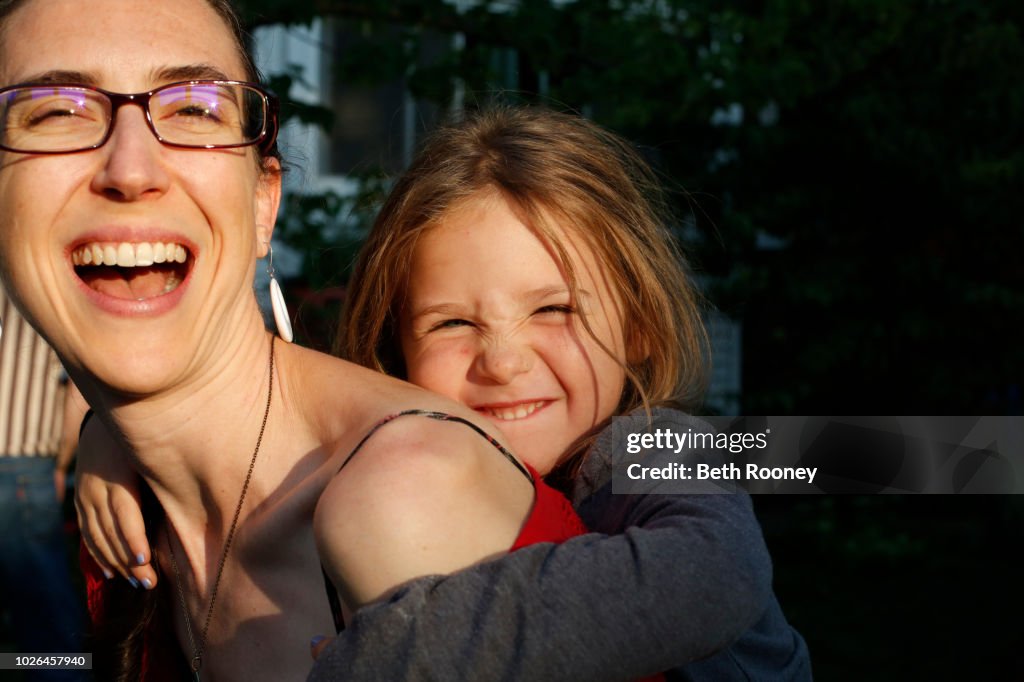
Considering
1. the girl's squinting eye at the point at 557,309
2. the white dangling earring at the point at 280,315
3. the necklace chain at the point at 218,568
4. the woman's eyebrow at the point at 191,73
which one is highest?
the woman's eyebrow at the point at 191,73

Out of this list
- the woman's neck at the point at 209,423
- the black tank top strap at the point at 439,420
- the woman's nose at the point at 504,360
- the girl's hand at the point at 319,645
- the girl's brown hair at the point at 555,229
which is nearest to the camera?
the girl's hand at the point at 319,645

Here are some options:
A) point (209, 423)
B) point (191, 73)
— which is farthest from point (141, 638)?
point (191, 73)

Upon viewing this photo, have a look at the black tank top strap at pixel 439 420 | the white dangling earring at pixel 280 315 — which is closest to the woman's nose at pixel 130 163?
the white dangling earring at pixel 280 315

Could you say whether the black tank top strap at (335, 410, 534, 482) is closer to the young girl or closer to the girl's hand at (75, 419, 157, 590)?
the young girl

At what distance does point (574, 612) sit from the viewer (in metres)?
1.49

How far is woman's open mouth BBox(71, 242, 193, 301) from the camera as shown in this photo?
5.99 feet

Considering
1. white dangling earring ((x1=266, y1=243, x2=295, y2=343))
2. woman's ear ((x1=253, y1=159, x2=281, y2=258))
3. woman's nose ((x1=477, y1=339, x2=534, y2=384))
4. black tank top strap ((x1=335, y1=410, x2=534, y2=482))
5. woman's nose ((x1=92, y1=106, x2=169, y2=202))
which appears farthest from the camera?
woman's nose ((x1=477, y1=339, x2=534, y2=384))

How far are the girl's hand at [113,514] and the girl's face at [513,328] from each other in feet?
2.26

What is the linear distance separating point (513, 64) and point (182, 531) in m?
3.74

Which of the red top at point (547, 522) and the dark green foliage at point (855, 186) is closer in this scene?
the red top at point (547, 522)

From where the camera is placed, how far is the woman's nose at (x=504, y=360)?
2.46 m

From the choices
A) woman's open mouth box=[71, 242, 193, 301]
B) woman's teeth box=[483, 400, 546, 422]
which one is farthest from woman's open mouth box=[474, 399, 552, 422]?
woman's open mouth box=[71, 242, 193, 301]

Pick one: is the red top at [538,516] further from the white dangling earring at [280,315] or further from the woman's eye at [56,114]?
the woman's eye at [56,114]

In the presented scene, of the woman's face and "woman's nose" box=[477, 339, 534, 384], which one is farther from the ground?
the woman's face
